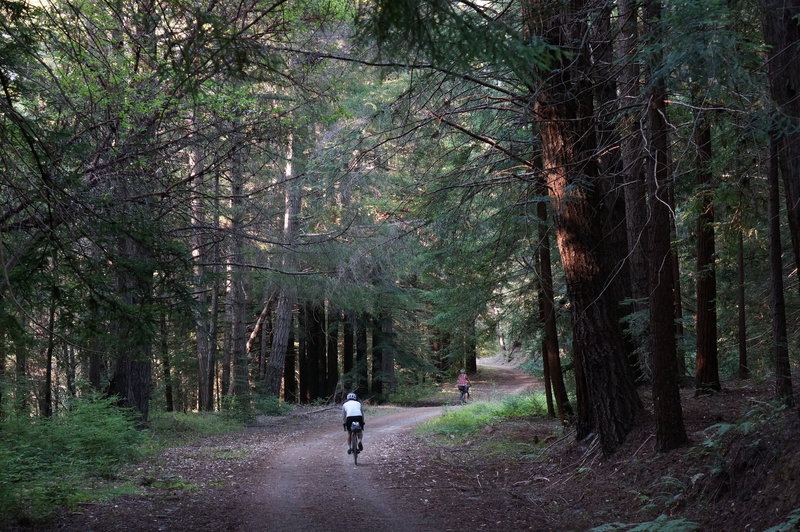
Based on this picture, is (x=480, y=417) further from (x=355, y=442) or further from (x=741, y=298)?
(x=741, y=298)

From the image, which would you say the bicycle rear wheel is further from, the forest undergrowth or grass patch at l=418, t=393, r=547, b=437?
grass patch at l=418, t=393, r=547, b=437

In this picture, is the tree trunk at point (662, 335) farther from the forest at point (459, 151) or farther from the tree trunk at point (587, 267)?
the tree trunk at point (587, 267)

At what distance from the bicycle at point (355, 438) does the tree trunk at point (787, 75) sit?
879 cm

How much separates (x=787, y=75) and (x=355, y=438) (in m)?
9.70

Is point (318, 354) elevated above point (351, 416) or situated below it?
above

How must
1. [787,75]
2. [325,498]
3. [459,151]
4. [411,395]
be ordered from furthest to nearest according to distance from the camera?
[411,395] < [459,151] < [325,498] < [787,75]

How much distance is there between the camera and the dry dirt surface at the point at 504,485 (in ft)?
20.8

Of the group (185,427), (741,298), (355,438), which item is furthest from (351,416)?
(741,298)

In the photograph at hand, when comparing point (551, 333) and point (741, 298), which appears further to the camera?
point (551, 333)

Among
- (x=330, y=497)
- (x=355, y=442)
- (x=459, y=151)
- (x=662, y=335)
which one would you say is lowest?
(x=330, y=497)

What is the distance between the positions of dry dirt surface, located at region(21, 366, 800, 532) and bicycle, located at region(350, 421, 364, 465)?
0.30 metres

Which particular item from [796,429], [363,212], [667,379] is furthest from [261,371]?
[796,429]

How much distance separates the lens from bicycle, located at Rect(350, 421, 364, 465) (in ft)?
41.8

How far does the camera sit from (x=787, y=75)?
6301 millimetres
